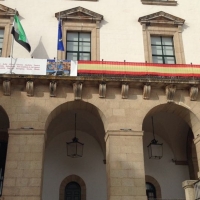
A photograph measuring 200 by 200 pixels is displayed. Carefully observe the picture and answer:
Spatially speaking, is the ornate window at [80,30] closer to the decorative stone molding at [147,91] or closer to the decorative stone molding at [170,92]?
the decorative stone molding at [147,91]

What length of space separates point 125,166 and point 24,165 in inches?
154

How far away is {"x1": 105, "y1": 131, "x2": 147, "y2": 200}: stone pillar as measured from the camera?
12750mm

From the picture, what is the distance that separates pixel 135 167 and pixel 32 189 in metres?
4.03

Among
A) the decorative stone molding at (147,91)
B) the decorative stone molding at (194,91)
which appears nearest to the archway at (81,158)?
the decorative stone molding at (147,91)

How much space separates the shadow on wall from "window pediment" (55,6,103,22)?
6.48ft

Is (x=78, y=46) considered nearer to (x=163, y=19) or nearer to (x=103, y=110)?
(x=103, y=110)

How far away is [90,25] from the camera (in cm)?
1708

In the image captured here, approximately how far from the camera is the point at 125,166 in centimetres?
1313

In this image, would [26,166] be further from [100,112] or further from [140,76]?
[140,76]

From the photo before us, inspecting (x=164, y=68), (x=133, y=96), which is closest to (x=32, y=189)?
(x=133, y=96)

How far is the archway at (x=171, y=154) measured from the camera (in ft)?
56.8

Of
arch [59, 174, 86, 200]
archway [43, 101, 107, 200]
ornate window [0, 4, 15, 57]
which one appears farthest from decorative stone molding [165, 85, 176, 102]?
ornate window [0, 4, 15, 57]

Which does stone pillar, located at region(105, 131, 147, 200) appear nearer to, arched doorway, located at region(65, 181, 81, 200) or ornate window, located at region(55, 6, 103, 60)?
arched doorway, located at region(65, 181, 81, 200)

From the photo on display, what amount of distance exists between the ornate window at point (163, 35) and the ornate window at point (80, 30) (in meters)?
2.44
